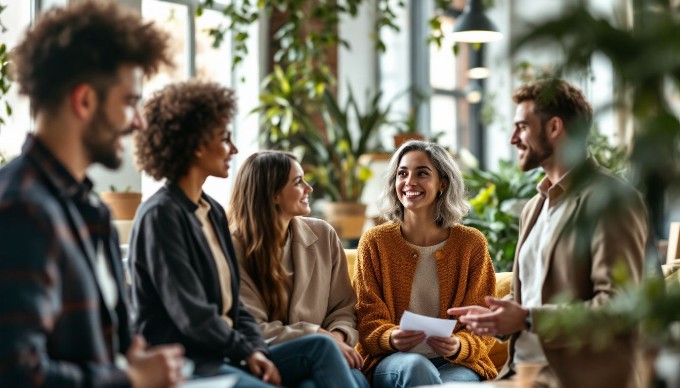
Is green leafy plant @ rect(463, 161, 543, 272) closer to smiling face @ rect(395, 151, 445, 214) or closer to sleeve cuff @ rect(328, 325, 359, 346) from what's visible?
smiling face @ rect(395, 151, 445, 214)

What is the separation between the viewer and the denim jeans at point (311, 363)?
7.88 ft

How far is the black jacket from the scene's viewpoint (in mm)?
2158

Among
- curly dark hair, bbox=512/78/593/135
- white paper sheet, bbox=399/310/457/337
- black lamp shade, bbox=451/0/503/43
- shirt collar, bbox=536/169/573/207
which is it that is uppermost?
black lamp shade, bbox=451/0/503/43

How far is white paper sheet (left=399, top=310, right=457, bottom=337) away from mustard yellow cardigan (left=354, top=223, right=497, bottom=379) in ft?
0.72

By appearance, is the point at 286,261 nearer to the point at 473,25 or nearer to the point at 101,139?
the point at 101,139

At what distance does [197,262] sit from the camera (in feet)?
7.30

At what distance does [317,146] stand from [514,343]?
380cm

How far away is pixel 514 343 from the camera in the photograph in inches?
99.3

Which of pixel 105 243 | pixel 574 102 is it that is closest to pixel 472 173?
pixel 574 102

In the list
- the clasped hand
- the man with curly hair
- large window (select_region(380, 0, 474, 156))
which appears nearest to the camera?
the man with curly hair

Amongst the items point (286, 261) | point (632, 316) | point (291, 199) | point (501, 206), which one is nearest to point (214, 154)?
point (291, 199)

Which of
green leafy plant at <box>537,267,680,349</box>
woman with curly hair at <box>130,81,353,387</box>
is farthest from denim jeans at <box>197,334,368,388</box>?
green leafy plant at <box>537,267,680,349</box>

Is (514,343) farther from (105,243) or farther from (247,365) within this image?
(105,243)

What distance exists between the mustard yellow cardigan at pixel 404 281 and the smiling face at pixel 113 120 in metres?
1.31
